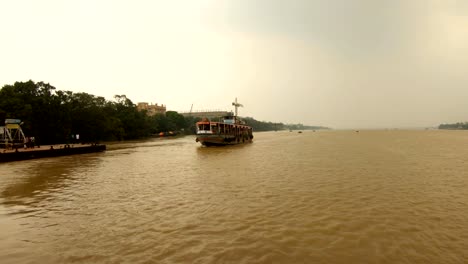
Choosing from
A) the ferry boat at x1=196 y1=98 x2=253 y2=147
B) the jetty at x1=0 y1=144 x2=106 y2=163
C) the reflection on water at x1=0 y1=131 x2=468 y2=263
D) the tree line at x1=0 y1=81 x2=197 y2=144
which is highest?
the tree line at x1=0 y1=81 x2=197 y2=144

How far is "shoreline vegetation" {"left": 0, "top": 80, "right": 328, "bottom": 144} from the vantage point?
171ft

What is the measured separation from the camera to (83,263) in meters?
6.47

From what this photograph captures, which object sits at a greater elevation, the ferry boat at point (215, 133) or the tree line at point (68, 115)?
the tree line at point (68, 115)

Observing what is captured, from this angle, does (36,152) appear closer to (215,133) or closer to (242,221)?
(215,133)

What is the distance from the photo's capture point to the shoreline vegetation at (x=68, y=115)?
5203cm

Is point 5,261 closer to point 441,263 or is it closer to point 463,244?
point 441,263

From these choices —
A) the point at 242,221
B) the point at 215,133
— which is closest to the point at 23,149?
the point at 215,133

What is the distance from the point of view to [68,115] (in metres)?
64.1

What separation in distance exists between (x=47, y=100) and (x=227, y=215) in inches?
2565

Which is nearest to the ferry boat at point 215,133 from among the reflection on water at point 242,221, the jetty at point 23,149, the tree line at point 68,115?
the jetty at point 23,149

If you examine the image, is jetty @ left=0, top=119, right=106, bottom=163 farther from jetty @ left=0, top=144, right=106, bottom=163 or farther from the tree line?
the tree line

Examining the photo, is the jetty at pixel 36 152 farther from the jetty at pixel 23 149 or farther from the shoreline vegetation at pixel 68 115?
the shoreline vegetation at pixel 68 115

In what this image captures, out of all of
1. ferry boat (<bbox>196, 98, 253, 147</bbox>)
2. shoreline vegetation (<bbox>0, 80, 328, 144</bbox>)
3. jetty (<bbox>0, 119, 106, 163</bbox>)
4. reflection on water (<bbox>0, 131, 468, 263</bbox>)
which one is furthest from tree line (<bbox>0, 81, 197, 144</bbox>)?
reflection on water (<bbox>0, 131, 468, 263</bbox>)

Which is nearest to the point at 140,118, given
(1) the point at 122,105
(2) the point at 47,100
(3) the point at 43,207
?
(1) the point at 122,105
